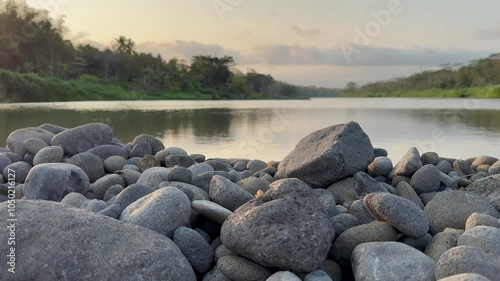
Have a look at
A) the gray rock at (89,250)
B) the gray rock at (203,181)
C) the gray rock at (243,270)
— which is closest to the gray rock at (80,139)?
the gray rock at (203,181)

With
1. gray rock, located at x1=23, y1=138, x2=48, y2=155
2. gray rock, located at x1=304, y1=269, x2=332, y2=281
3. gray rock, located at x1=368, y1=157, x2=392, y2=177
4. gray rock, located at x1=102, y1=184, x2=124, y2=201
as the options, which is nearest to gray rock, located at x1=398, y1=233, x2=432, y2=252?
gray rock, located at x1=304, y1=269, x2=332, y2=281

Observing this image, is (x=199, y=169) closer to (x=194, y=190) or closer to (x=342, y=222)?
(x=194, y=190)

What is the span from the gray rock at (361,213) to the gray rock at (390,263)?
704 mm

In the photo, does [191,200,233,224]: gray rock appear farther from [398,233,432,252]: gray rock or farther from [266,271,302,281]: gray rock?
[398,233,432,252]: gray rock

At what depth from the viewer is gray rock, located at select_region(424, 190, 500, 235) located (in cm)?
422

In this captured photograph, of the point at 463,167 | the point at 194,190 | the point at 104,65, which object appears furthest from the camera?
the point at 104,65

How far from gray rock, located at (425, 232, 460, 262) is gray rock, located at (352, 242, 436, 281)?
0.93 feet

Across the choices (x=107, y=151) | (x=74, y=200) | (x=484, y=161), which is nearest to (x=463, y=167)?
(x=484, y=161)

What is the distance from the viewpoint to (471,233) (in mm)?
3523

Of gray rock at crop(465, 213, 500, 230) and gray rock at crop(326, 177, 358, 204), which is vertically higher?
gray rock at crop(465, 213, 500, 230)

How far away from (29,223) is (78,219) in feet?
1.17

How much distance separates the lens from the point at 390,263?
3369mm

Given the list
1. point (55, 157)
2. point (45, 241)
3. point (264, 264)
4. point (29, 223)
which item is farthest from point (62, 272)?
point (55, 157)

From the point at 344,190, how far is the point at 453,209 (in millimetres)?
1176
